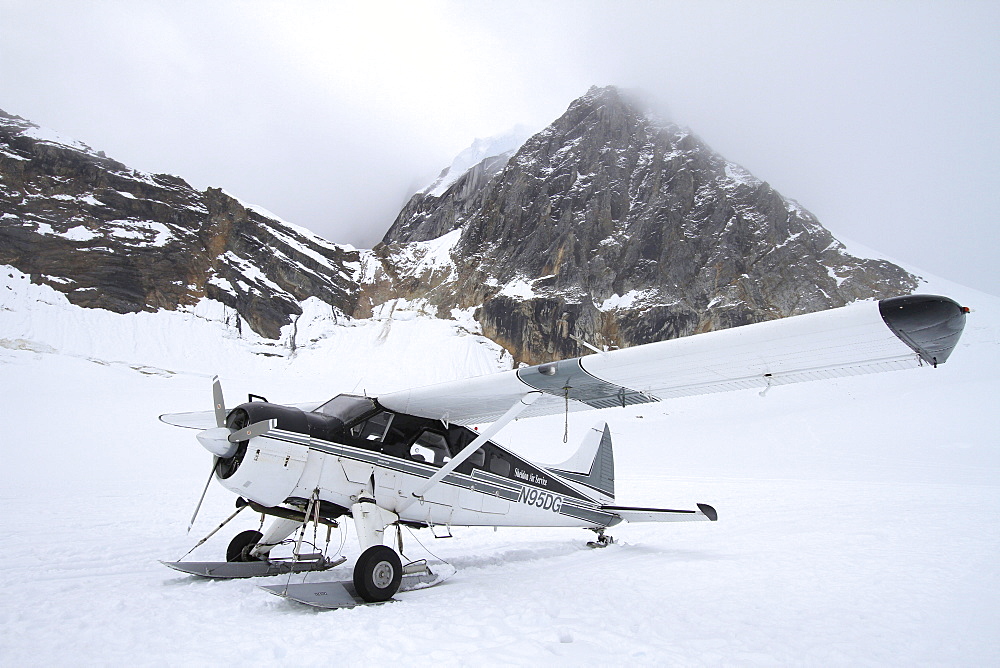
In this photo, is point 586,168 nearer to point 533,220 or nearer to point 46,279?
point 533,220

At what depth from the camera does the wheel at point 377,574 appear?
4793 millimetres

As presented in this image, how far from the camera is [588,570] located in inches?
253

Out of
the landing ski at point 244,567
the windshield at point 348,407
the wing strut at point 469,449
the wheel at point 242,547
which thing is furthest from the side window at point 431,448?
the wheel at point 242,547

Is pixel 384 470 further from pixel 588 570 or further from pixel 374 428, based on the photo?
pixel 588 570

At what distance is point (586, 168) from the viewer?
68.5m

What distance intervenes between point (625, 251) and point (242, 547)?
57279 millimetres

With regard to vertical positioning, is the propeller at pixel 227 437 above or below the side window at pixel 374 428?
below

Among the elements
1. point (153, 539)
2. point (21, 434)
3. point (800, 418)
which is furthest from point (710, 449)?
point (21, 434)

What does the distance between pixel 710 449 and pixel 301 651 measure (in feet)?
81.9

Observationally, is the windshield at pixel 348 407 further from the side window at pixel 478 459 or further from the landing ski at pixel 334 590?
the landing ski at pixel 334 590

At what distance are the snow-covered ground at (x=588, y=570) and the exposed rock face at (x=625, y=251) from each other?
2882cm

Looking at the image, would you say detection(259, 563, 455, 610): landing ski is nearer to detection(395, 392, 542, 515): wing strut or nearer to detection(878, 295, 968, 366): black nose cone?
detection(395, 392, 542, 515): wing strut

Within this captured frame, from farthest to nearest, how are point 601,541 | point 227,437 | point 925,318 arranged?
point 601,541, point 227,437, point 925,318

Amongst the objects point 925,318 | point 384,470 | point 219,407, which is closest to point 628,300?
point 384,470
